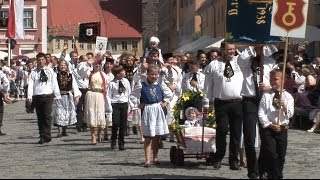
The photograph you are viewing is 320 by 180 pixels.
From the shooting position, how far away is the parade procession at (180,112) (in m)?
13.1

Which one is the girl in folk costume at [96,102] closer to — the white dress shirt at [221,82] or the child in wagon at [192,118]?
the child in wagon at [192,118]

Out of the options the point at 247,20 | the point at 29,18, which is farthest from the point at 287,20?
the point at 29,18

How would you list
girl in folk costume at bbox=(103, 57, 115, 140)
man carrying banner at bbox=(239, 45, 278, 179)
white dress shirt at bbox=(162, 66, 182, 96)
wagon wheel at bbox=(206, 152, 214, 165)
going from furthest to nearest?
1. girl in folk costume at bbox=(103, 57, 115, 140)
2. white dress shirt at bbox=(162, 66, 182, 96)
3. wagon wheel at bbox=(206, 152, 214, 165)
4. man carrying banner at bbox=(239, 45, 278, 179)

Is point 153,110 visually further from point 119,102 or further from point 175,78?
point 175,78

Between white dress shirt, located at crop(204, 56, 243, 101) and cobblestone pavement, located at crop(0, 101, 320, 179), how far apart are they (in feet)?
3.51

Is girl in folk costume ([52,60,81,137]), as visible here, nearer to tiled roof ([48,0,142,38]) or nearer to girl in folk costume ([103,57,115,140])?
girl in folk costume ([103,57,115,140])

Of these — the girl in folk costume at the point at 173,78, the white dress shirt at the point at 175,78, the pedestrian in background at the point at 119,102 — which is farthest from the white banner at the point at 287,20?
the white dress shirt at the point at 175,78

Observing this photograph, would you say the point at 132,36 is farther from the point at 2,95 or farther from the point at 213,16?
the point at 2,95

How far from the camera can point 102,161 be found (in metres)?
15.9

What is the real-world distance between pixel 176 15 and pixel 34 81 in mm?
81552

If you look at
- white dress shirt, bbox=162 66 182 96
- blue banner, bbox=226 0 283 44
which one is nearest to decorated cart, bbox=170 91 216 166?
white dress shirt, bbox=162 66 182 96

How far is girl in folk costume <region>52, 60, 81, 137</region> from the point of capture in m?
21.8

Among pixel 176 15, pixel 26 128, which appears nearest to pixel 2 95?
pixel 26 128

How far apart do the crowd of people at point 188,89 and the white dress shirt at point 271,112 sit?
1 centimetres
